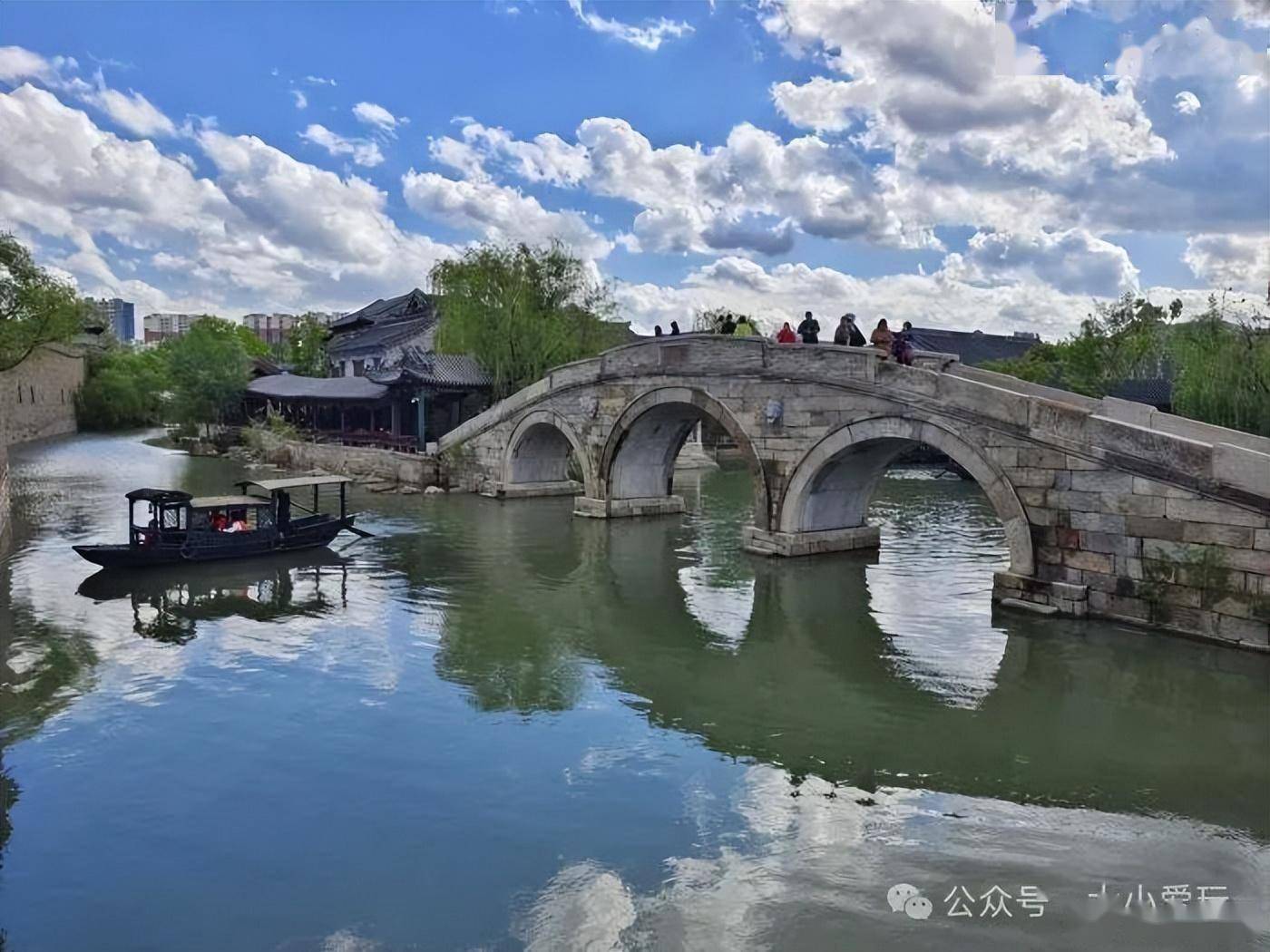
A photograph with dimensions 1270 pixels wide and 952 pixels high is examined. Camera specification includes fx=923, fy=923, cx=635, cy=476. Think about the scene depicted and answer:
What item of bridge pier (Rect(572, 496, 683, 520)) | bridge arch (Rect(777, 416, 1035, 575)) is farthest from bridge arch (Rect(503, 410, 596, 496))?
bridge arch (Rect(777, 416, 1035, 575))

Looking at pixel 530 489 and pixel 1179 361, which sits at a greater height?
pixel 1179 361

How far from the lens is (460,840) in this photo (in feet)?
23.7

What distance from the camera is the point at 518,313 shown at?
107ft

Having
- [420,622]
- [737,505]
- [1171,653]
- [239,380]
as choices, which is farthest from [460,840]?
[239,380]

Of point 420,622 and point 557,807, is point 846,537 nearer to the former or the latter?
point 420,622

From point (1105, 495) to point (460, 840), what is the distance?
9692 mm

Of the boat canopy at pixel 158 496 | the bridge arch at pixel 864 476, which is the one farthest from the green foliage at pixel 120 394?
the bridge arch at pixel 864 476

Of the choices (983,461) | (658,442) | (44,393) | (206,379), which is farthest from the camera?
(44,393)

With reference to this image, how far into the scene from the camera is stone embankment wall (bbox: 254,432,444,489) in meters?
28.7

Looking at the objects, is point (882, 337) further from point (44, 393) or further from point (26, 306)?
point (44, 393)

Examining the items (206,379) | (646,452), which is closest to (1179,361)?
(646,452)

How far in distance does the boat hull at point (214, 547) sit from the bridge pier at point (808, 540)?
28.4 feet

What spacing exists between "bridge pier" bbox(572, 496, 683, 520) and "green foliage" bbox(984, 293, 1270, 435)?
11.9 m

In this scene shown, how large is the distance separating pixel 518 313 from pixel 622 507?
11981 millimetres
